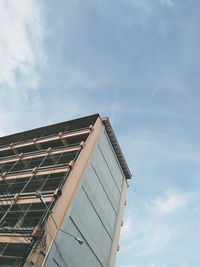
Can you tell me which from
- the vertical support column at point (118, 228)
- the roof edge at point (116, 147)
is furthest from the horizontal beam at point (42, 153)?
the vertical support column at point (118, 228)

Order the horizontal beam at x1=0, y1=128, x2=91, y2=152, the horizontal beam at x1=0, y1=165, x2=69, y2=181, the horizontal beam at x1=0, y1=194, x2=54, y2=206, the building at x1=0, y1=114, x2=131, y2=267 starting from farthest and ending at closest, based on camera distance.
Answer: the horizontal beam at x1=0, y1=128, x2=91, y2=152 < the horizontal beam at x1=0, y1=165, x2=69, y2=181 < the horizontal beam at x1=0, y1=194, x2=54, y2=206 < the building at x1=0, y1=114, x2=131, y2=267

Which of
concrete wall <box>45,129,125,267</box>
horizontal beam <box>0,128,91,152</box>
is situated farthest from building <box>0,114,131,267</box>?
horizontal beam <box>0,128,91,152</box>

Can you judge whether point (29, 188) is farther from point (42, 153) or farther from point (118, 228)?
point (118, 228)

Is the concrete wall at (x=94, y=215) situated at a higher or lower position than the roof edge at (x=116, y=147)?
lower

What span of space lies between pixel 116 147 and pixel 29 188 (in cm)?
1431

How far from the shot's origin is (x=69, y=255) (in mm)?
19781

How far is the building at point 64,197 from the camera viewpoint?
61.2 ft

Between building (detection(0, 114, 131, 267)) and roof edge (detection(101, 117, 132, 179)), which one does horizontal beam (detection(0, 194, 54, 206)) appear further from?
roof edge (detection(101, 117, 132, 179))

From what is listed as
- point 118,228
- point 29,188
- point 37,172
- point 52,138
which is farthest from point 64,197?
point 118,228

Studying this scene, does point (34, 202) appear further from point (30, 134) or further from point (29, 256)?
point (30, 134)

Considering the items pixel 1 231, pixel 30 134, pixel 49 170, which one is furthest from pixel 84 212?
pixel 30 134

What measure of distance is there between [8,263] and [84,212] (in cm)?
832

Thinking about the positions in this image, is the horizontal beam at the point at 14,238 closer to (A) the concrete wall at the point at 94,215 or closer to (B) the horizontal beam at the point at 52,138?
(A) the concrete wall at the point at 94,215

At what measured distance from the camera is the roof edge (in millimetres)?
33625
